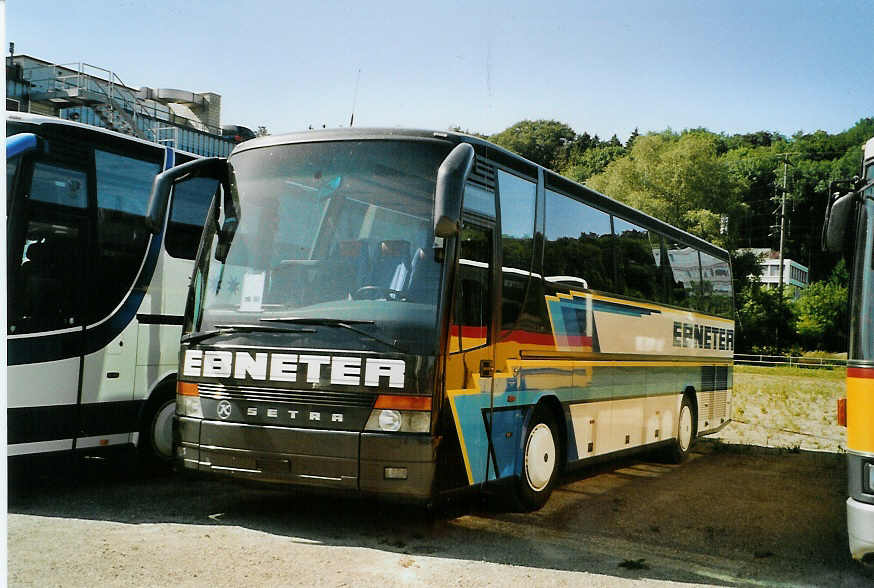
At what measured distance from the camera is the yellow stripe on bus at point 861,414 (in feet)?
20.2

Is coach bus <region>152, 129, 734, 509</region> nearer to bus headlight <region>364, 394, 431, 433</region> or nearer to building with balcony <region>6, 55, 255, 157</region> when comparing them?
bus headlight <region>364, 394, 431, 433</region>

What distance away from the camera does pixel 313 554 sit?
6.59 metres

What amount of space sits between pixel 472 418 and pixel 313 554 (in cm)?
162

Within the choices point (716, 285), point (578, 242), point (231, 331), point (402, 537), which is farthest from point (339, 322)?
point (716, 285)

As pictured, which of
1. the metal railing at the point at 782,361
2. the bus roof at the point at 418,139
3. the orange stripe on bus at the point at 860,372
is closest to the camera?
the orange stripe on bus at the point at 860,372

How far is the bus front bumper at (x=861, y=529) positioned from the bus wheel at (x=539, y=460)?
2.91m

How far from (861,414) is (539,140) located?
6791 millimetres

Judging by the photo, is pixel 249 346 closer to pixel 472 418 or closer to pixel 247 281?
pixel 247 281

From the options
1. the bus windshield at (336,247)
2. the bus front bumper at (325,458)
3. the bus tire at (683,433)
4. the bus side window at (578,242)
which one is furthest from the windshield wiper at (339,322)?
the bus tire at (683,433)

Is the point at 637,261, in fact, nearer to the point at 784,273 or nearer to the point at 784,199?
the point at 784,199

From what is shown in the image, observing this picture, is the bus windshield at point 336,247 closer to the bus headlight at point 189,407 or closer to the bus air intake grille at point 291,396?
the bus air intake grille at point 291,396

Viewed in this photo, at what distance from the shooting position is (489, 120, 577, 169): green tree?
935 centimetres

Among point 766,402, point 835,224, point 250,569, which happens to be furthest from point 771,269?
point 250,569

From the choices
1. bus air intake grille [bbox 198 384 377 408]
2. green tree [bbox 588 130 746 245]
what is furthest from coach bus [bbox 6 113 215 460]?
green tree [bbox 588 130 746 245]
